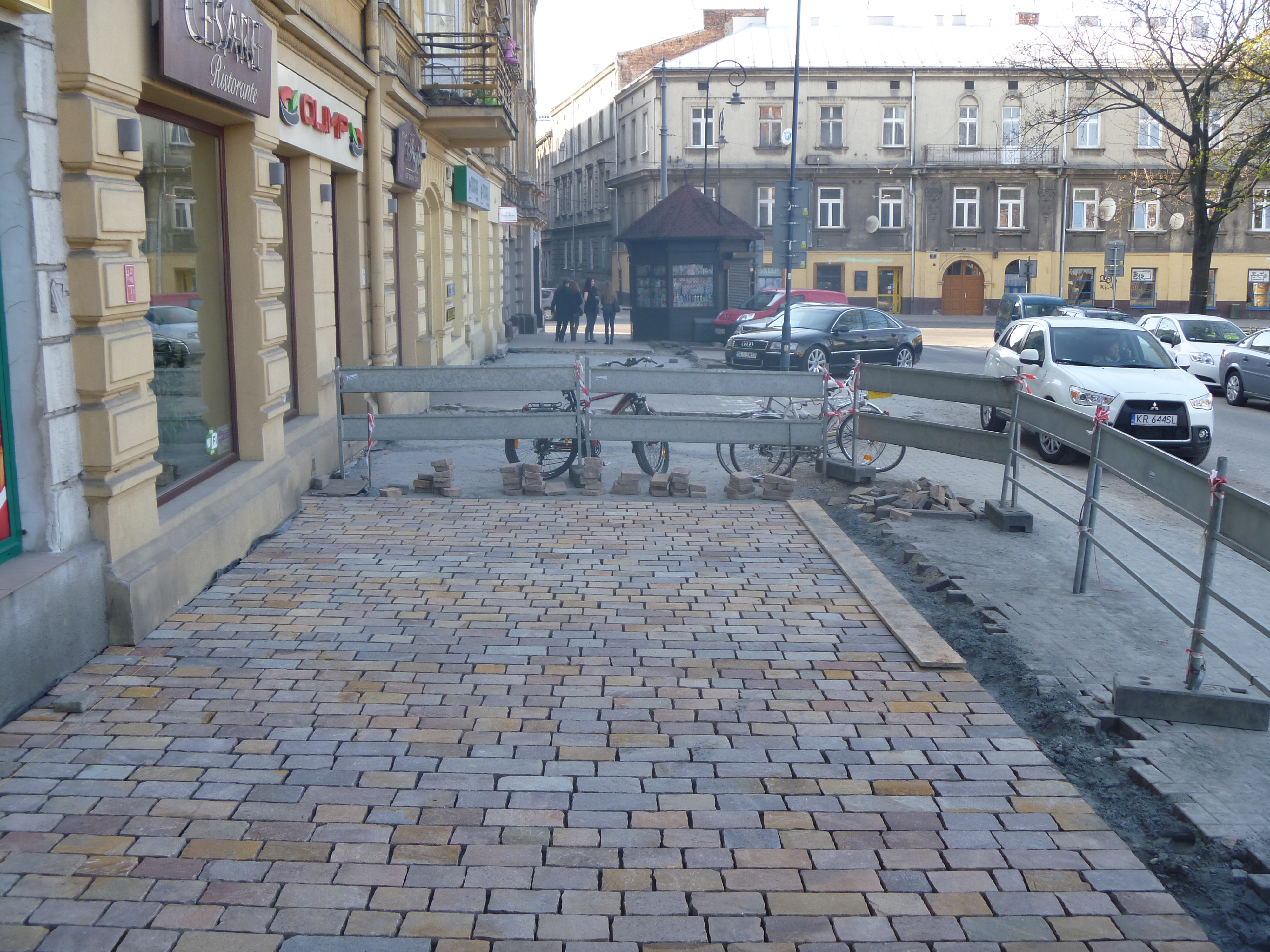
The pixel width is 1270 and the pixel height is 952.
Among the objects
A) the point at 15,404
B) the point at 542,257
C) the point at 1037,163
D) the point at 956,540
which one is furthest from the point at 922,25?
the point at 15,404

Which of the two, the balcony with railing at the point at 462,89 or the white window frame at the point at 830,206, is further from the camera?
the white window frame at the point at 830,206

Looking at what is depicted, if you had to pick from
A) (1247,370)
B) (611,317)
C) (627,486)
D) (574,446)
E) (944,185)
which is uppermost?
(944,185)

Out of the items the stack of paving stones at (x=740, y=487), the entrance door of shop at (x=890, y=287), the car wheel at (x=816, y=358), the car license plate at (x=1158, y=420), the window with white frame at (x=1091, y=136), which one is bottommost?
the stack of paving stones at (x=740, y=487)

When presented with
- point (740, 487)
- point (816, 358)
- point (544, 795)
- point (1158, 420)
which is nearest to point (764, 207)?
point (816, 358)

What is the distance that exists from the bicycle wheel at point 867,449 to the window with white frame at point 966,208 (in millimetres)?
43744

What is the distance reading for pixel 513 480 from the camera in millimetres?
10430

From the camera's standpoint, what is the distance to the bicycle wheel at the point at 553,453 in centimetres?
1094

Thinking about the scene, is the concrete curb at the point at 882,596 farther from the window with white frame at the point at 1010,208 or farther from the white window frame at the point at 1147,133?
the white window frame at the point at 1147,133

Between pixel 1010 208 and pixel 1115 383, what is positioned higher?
pixel 1010 208

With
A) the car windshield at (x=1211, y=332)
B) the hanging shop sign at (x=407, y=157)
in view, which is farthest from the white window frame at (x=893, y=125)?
the hanging shop sign at (x=407, y=157)

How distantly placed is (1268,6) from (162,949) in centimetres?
2944

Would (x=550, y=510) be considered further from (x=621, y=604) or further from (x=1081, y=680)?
(x=1081, y=680)

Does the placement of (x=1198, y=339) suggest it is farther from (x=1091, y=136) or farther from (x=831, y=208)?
(x=1091, y=136)

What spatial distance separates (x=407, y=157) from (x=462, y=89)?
110 inches
